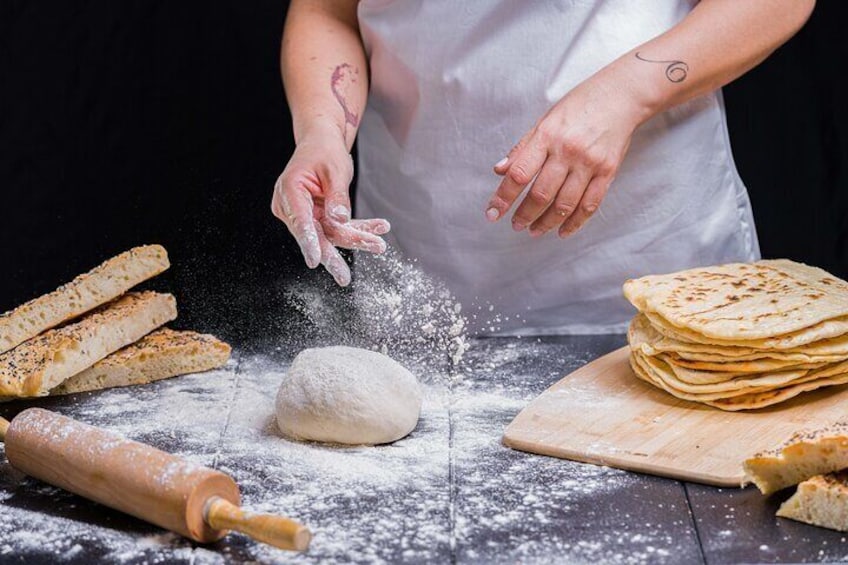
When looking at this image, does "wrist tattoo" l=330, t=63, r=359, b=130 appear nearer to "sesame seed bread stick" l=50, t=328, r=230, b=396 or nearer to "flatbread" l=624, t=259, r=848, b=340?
"sesame seed bread stick" l=50, t=328, r=230, b=396

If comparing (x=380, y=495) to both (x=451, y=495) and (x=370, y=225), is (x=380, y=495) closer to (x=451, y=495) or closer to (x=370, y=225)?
(x=451, y=495)

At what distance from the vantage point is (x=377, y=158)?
2621mm

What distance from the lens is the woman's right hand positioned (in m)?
2.09

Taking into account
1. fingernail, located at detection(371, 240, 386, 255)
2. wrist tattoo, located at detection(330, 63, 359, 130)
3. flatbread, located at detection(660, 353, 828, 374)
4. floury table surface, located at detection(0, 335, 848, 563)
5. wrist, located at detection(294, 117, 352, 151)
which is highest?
wrist tattoo, located at detection(330, 63, 359, 130)

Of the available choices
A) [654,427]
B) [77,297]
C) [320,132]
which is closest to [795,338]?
[654,427]

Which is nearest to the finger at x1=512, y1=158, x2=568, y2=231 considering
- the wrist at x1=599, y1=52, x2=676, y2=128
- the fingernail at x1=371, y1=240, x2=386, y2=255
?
the wrist at x1=599, y1=52, x2=676, y2=128

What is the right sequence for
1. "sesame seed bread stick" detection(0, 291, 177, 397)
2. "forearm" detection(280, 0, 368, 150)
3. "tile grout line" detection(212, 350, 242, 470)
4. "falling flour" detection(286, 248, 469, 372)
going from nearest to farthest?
"tile grout line" detection(212, 350, 242, 470), "sesame seed bread stick" detection(0, 291, 177, 397), "falling flour" detection(286, 248, 469, 372), "forearm" detection(280, 0, 368, 150)

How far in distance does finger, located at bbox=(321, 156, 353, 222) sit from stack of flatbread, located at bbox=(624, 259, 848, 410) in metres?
0.52

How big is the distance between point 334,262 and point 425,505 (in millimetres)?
596

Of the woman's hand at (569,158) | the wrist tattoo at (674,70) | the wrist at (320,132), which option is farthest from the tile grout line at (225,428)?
the wrist tattoo at (674,70)

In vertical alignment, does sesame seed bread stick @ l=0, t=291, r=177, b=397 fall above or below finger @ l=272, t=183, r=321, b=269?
below

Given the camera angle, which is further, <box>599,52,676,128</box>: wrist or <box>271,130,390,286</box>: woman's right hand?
<box>599,52,676,128</box>: wrist

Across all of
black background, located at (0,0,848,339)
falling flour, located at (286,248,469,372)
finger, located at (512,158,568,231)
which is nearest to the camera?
finger, located at (512,158,568,231)

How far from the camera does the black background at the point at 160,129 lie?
3.09 metres
